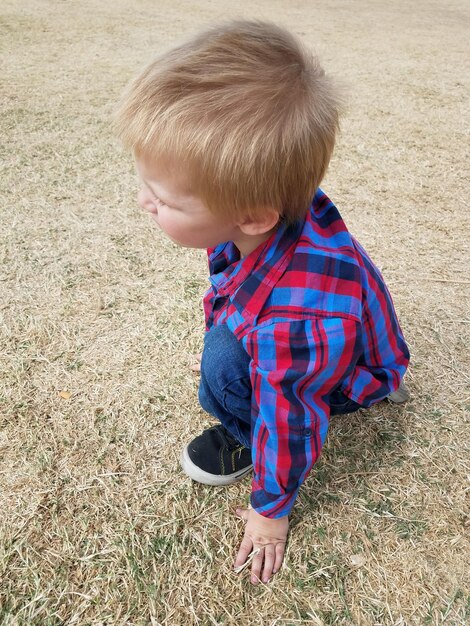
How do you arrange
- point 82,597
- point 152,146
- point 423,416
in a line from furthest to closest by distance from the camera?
point 423,416 < point 82,597 < point 152,146

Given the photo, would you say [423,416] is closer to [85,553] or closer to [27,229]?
[85,553]

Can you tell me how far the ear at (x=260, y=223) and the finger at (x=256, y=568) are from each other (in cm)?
98

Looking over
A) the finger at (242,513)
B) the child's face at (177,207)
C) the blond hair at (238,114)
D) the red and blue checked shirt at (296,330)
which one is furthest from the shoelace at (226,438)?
the blond hair at (238,114)

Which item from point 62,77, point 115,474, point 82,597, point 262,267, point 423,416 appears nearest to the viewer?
point 262,267

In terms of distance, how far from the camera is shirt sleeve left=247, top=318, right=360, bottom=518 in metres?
1.34

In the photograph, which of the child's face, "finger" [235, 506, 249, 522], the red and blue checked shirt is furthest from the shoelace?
the child's face

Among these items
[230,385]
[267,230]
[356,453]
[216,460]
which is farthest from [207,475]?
[267,230]

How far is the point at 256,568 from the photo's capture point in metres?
1.58

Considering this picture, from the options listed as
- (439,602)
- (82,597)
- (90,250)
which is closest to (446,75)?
(90,250)

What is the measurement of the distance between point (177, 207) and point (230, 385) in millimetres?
576

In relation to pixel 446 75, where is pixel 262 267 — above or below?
above

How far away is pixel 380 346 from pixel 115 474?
1006mm

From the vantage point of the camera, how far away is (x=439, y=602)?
1.54 m

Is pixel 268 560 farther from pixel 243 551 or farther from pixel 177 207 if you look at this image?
pixel 177 207
